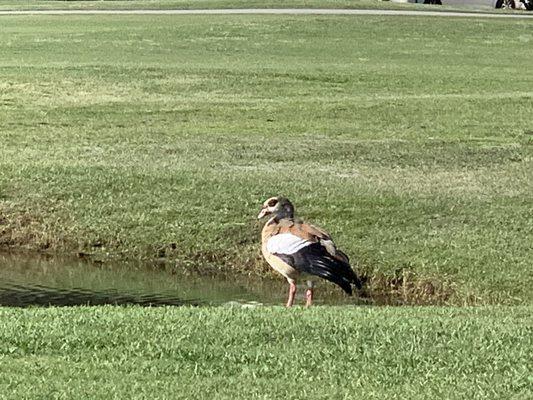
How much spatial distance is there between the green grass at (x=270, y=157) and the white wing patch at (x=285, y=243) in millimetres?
2953

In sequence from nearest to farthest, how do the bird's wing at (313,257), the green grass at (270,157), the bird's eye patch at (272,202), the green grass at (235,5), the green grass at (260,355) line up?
1. the green grass at (260,355)
2. the bird's wing at (313,257)
3. the bird's eye patch at (272,202)
4. the green grass at (270,157)
5. the green grass at (235,5)

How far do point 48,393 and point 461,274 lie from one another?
699 centimetres

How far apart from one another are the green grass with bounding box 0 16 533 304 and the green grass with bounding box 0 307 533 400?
3.95 meters

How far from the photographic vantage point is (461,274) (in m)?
13.0

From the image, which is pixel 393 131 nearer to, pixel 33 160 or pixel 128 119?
pixel 128 119

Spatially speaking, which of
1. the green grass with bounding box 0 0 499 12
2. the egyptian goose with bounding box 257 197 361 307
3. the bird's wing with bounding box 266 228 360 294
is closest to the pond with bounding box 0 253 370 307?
the egyptian goose with bounding box 257 197 361 307

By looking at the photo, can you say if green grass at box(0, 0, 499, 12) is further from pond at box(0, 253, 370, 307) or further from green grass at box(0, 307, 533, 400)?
green grass at box(0, 307, 533, 400)

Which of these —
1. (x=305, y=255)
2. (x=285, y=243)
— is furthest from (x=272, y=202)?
(x=305, y=255)

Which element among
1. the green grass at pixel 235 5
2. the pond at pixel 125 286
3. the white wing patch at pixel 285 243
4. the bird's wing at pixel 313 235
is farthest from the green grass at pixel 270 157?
the green grass at pixel 235 5

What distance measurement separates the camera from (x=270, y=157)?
18719 millimetres

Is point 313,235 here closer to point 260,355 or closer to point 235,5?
point 260,355

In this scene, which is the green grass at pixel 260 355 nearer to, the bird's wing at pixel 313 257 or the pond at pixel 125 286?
the bird's wing at pixel 313 257

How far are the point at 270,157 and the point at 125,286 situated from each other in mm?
6113

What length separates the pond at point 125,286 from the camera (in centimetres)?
1234
